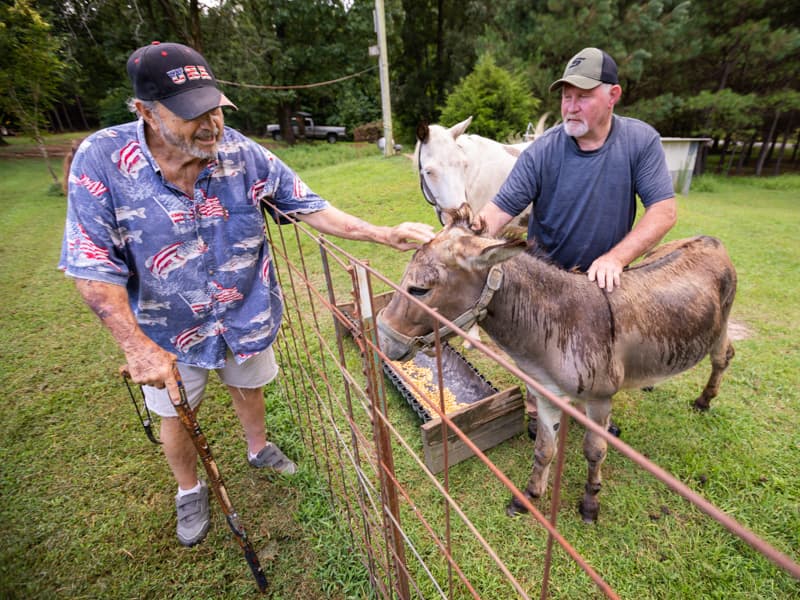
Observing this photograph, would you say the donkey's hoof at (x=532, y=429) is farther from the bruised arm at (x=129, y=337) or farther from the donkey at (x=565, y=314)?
the bruised arm at (x=129, y=337)

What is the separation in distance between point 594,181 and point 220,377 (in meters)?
2.80

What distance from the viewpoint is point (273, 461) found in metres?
3.08

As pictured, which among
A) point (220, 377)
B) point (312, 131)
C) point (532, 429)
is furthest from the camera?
point (312, 131)

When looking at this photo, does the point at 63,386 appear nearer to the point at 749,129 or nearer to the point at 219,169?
the point at 219,169

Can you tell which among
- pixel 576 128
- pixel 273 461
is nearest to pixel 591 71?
pixel 576 128

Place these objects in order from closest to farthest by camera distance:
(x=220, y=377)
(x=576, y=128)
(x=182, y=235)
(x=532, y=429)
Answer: (x=182, y=235) < (x=576, y=128) < (x=220, y=377) < (x=532, y=429)

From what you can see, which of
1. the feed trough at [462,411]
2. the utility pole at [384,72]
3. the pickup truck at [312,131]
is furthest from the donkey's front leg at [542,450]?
the pickup truck at [312,131]

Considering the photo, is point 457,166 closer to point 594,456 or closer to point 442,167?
point 442,167

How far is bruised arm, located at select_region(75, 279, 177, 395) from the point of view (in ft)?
5.66

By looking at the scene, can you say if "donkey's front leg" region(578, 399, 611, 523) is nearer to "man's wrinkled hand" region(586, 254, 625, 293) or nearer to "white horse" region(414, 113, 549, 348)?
"man's wrinkled hand" region(586, 254, 625, 293)

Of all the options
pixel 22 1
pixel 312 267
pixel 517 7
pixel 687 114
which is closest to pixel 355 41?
pixel 517 7

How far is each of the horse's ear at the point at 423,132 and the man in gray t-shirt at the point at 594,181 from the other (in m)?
2.05

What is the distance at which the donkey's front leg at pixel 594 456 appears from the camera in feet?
8.00

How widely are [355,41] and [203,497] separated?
2638cm
